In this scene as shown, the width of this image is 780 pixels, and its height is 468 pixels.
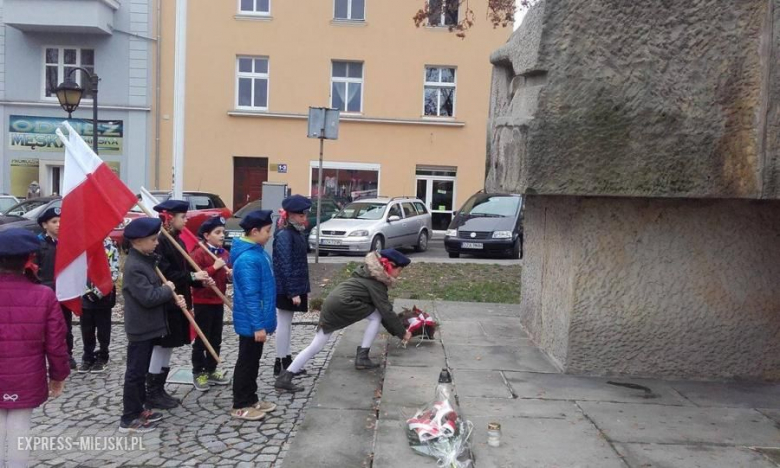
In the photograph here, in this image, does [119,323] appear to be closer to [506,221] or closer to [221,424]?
[221,424]

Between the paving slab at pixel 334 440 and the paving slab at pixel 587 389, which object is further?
the paving slab at pixel 587 389

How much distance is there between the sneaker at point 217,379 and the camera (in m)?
6.11

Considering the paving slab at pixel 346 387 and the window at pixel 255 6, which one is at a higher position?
the window at pixel 255 6

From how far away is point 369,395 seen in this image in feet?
18.6

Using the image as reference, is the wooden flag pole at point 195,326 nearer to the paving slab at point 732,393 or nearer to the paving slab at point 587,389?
the paving slab at point 587,389

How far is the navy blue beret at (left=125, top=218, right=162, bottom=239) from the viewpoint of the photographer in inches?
195

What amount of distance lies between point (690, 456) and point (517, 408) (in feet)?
3.91

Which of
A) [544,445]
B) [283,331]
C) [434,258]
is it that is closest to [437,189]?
[434,258]

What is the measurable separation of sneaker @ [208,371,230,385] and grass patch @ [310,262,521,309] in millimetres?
3265

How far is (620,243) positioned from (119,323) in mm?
6160

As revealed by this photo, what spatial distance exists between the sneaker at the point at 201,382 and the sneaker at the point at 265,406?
0.75 metres

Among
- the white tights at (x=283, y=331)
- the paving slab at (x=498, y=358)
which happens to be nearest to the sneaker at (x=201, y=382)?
the white tights at (x=283, y=331)

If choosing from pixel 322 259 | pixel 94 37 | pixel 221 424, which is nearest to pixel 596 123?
pixel 221 424

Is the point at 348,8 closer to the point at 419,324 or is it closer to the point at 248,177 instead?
the point at 248,177
